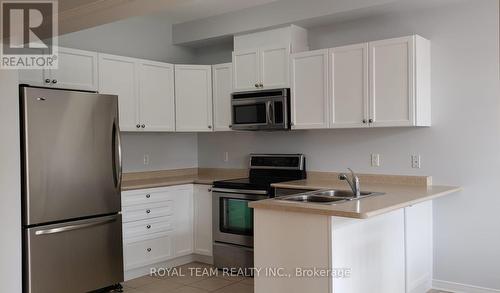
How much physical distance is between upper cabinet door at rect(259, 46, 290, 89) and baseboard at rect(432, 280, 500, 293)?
90.1 inches

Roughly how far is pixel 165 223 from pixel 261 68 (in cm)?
187

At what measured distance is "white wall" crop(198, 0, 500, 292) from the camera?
3689mm

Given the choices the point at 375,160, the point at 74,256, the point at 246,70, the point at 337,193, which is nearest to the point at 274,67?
the point at 246,70

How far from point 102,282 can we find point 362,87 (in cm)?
280

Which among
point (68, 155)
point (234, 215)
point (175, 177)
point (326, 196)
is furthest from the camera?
point (175, 177)

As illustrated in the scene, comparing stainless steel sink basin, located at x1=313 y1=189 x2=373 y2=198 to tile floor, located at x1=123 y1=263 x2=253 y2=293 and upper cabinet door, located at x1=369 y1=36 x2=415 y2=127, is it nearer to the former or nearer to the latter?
upper cabinet door, located at x1=369 y1=36 x2=415 y2=127

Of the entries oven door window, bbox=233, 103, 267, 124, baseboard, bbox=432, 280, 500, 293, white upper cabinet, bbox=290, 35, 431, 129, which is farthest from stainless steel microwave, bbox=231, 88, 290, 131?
baseboard, bbox=432, 280, 500, 293

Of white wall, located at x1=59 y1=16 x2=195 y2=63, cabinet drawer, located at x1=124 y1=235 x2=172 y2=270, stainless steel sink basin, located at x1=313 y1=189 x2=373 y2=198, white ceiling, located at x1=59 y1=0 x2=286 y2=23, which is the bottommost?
cabinet drawer, located at x1=124 y1=235 x2=172 y2=270

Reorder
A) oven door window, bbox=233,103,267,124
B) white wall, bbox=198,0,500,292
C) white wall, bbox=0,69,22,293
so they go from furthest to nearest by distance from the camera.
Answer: oven door window, bbox=233,103,267,124 < white wall, bbox=198,0,500,292 < white wall, bbox=0,69,22,293

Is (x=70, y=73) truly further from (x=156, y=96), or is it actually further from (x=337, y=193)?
(x=337, y=193)

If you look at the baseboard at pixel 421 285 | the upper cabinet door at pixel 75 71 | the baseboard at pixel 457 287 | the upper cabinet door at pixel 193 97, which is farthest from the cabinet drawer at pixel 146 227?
the baseboard at pixel 457 287

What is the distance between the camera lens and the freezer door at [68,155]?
3.32 meters

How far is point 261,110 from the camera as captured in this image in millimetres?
4535

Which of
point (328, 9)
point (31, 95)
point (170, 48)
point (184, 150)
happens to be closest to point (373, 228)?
point (328, 9)
